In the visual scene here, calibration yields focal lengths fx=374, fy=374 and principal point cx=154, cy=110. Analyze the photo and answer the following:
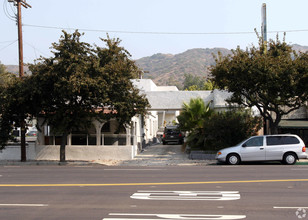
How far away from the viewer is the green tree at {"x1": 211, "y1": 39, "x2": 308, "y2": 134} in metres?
20.8

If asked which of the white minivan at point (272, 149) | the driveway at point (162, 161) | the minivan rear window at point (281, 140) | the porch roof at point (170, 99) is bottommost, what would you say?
the driveway at point (162, 161)

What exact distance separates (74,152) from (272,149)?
1243 centimetres

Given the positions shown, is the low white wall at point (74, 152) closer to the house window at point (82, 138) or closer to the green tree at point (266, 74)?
the house window at point (82, 138)

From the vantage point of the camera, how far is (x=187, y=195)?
33.7ft

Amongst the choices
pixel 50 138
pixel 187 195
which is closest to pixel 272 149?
pixel 187 195

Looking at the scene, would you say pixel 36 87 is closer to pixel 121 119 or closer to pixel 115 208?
pixel 121 119

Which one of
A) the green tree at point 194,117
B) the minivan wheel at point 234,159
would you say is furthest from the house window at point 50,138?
the minivan wheel at point 234,159

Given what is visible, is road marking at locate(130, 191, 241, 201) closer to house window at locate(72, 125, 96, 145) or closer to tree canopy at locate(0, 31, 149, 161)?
tree canopy at locate(0, 31, 149, 161)

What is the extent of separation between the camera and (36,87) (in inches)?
811

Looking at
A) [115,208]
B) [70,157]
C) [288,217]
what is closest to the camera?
[288,217]

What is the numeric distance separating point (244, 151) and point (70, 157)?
445 inches

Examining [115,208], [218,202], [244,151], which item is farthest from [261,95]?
[115,208]

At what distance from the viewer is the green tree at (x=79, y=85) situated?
20328mm

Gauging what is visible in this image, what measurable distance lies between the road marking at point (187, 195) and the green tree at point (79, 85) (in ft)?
34.1
